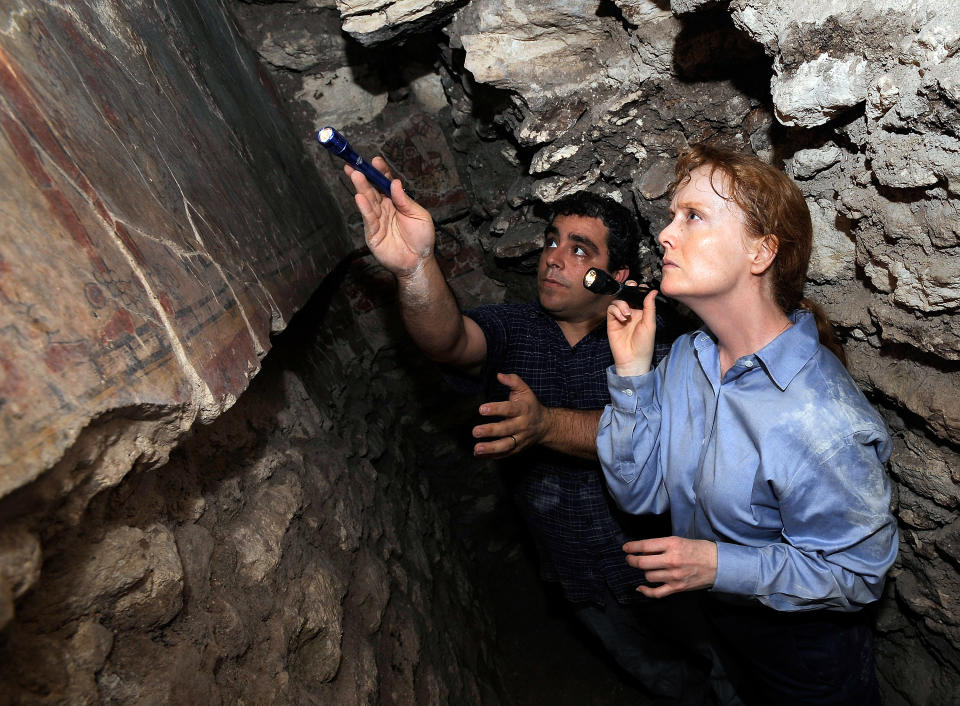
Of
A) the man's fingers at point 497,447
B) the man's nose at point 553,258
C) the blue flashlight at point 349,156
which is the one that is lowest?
the man's fingers at point 497,447

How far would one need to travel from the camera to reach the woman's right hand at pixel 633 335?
1.45m

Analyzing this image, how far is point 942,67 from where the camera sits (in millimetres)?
1032

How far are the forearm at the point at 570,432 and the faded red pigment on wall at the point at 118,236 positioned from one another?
85 cm

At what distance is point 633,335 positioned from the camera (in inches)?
57.6

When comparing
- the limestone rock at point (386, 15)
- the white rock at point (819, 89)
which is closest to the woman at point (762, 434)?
the white rock at point (819, 89)

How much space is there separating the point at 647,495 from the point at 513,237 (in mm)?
1394

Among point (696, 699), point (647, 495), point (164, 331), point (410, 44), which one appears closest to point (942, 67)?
point (647, 495)

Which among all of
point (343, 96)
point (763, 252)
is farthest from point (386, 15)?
point (763, 252)

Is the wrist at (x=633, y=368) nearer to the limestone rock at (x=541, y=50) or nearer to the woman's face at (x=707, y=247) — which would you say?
the woman's face at (x=707, y=247)

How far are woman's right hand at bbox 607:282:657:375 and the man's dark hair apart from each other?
82cm

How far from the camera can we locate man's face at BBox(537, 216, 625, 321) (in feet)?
7.22

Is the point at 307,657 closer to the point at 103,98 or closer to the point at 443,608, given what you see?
the point at 443,608

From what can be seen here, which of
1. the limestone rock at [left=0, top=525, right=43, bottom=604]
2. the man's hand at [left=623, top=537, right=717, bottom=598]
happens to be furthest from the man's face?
the limestone rock at [left=0, top=525, right=43, bottom=604]

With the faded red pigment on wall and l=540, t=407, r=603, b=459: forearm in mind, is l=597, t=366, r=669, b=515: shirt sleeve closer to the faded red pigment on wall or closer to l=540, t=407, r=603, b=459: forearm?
l=540, t=407, r=603, b=459: forearm
